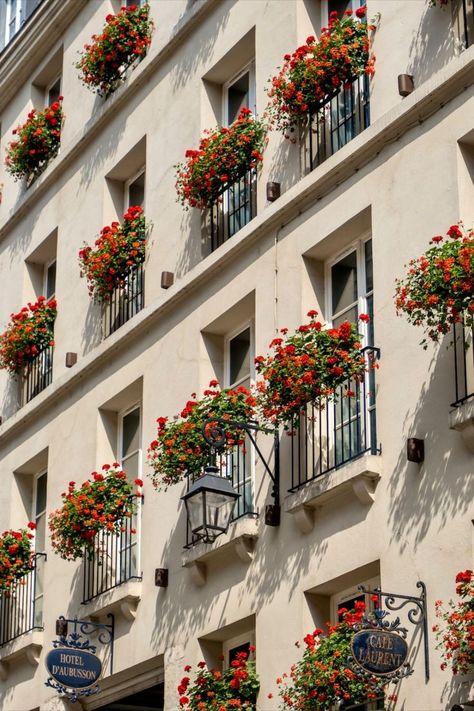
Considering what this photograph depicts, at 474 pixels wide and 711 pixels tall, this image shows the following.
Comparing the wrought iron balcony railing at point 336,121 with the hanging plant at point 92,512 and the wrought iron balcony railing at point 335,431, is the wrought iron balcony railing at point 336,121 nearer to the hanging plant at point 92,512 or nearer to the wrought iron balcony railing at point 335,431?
the wrought iron balcony railing at point 335,431

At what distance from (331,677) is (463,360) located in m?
2.76

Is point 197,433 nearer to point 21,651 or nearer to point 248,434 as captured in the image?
point 248,434

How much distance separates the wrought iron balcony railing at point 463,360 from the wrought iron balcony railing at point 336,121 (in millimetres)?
3113

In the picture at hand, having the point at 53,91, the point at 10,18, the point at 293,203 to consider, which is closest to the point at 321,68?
the point at 293,203

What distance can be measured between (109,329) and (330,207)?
4.85m

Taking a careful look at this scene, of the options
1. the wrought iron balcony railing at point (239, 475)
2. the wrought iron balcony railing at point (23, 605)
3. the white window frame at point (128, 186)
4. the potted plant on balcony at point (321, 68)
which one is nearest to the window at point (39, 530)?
the wrought iron balcony railing at point (23, 605)

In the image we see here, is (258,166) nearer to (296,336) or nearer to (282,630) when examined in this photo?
(296,336)

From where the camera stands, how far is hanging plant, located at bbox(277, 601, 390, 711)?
1356 cm

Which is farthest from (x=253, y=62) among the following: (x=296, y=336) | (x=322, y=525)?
(x=322, y=525)

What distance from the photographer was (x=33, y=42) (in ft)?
79.2

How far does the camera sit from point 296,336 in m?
15.3

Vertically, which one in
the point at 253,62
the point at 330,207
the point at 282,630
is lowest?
the point at 282,630

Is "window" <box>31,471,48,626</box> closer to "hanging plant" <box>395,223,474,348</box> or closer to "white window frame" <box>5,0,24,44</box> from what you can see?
"white window frame" <box>5,0,24,44</box>

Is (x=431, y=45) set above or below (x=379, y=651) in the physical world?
above
